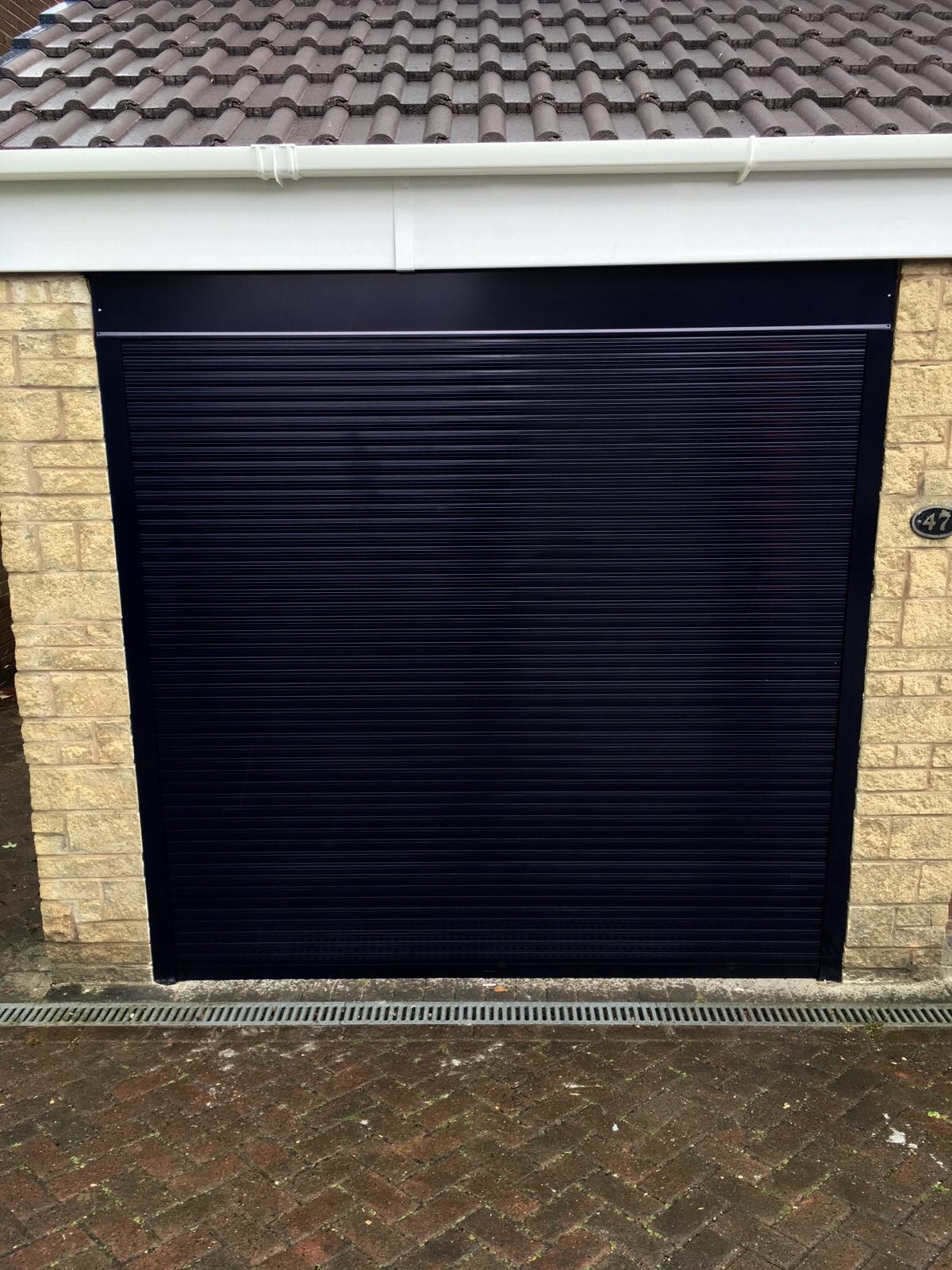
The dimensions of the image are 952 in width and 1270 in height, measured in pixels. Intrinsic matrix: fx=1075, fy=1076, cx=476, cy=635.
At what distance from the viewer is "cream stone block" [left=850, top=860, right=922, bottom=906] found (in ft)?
15.5

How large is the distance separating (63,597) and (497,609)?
181 cm

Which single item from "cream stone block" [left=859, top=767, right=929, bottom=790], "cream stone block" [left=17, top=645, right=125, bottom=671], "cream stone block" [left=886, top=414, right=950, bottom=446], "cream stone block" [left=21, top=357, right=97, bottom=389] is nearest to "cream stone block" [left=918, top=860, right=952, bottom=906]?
"cream stone block" [left=859, top=767, right=929, bottom=790]

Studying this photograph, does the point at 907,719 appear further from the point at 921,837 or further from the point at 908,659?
the point at 921,837

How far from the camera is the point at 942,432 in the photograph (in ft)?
14.1

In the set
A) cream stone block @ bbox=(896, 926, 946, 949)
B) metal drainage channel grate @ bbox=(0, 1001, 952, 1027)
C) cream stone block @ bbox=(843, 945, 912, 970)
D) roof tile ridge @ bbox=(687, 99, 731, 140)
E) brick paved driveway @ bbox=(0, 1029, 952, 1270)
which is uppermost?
roof tile ridge @ bbox=(687, 99, 731, 140)

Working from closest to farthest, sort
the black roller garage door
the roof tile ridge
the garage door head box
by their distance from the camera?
the roof tile ridge → the garage door head box → the black roller garage door

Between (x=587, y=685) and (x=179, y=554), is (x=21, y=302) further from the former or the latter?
(x=587, y=685)

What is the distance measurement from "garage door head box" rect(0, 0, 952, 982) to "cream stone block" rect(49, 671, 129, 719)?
0.02 metres

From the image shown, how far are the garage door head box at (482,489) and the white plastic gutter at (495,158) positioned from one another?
0.01m

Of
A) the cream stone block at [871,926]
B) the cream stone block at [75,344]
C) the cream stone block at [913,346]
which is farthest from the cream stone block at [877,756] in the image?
the cream stone block at [75,344]

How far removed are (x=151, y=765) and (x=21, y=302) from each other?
6.43ft

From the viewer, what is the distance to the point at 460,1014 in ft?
15.2

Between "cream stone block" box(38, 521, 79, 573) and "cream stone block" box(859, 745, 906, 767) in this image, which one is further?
"cream stone block" box(859, 745, 906, 767)

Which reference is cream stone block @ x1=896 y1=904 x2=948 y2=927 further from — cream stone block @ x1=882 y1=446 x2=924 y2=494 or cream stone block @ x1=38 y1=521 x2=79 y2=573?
cream stone block @ x1=38 y1=521 x2=79 y2=573
